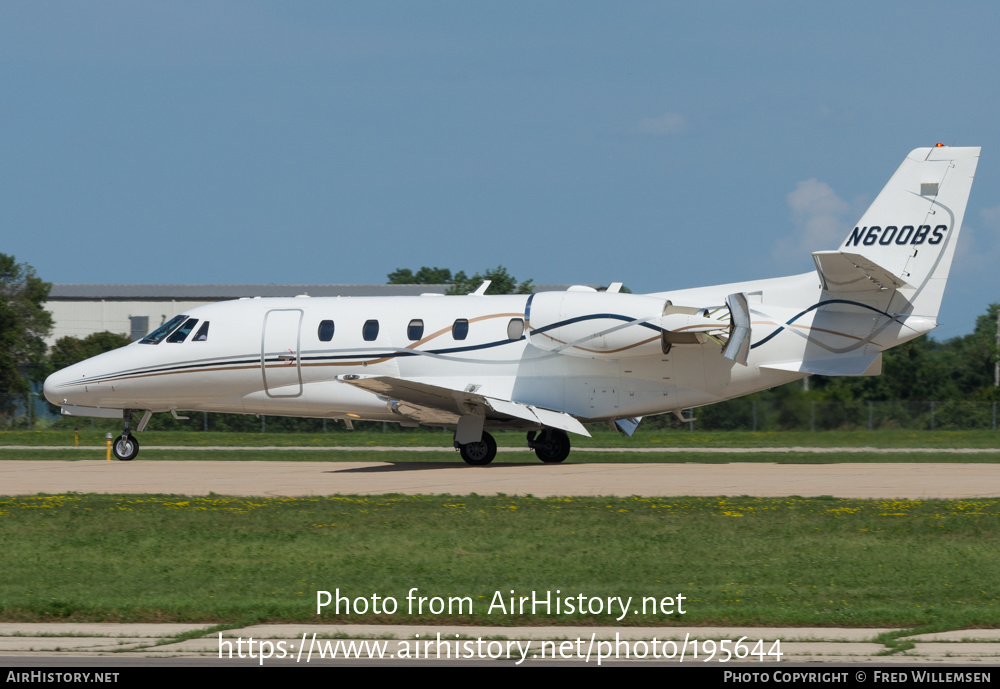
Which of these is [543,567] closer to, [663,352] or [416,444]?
[663,352]

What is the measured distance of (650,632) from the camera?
29.4 ft

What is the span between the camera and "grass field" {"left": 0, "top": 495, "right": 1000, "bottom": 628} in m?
9.89

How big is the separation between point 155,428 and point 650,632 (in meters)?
43.4

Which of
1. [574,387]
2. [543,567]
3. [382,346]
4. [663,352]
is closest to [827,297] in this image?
[663,352]

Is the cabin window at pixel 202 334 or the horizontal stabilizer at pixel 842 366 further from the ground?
the cabin window at pixel 202 334

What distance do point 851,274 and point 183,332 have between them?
15.3 meters

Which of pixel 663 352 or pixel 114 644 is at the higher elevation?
pixel 663 352

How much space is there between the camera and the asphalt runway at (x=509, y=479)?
19906 mm

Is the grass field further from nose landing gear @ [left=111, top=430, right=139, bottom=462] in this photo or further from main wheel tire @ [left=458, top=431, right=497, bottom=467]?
nose landing gear @ [left=111, top=430, right=139, bottom=462]

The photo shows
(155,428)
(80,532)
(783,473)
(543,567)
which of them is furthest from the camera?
(155,428)

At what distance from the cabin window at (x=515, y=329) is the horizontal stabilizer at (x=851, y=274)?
645 centimetres

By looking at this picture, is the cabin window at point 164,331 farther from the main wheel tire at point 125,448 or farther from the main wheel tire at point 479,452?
the main wheel tire at point 479,452

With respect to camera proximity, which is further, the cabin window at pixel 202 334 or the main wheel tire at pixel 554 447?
the cabin window at pixel 202 334

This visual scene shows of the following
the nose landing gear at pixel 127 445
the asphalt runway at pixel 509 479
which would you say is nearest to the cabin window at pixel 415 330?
the asphalt runway at pixel 509 479
